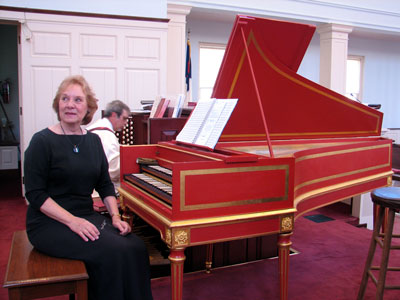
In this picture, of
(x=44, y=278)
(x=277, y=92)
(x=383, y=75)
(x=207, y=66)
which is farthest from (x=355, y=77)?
(x=44, y=278)

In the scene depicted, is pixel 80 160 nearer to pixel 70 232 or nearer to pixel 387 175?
pixel 70 232

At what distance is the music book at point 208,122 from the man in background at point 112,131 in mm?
1169

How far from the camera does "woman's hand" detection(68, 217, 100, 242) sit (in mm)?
1912

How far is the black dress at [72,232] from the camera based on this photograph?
73.4 inches

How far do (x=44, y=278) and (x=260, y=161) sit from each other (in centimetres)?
112

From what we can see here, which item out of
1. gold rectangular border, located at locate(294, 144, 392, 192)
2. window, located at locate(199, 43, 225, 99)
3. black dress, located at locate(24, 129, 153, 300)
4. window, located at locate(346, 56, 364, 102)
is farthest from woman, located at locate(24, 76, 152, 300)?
window, located at locate(346, 56, 364, 102)

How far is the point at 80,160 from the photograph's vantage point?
2.05 m

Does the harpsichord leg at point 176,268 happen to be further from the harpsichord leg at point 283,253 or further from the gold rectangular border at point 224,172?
the harpsichord leg at point 283,253

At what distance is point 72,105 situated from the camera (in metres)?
2.09

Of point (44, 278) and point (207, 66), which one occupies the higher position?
point (207, 66)

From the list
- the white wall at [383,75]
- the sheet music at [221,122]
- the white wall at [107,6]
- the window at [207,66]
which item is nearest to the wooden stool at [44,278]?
the sheet music at [221,122]

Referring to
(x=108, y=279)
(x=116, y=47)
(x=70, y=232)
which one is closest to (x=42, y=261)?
(x=70, y=232)

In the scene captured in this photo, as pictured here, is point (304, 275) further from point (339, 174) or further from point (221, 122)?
point (221, 122)

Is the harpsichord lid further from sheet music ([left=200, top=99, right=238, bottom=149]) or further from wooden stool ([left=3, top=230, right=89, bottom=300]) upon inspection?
wooden stool ([left=3, top=230, right=89, bottom=300])
